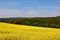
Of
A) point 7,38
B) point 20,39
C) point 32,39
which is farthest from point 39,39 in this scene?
point 7,38

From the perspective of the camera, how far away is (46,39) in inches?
677

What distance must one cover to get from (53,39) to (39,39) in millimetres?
1319

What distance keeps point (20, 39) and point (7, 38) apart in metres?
1.33

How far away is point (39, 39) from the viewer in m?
17.1

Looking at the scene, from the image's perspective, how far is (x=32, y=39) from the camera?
17.0m

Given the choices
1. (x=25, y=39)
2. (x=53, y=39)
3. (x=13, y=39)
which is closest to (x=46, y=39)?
(x=53, y=39)

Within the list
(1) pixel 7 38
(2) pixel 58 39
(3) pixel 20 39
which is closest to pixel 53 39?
(2) pixel 58 39

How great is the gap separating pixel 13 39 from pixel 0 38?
1.45m

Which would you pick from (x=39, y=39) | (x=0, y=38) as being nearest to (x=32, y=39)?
(x=39, y=39)

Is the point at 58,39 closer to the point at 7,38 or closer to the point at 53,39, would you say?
the point at 53,39

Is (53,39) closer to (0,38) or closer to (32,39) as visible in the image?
(32,39)

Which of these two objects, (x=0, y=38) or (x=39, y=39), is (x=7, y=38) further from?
(x=39, y=39)

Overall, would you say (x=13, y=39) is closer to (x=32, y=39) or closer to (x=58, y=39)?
(x=32, y=39)

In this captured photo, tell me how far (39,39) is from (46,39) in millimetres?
674
